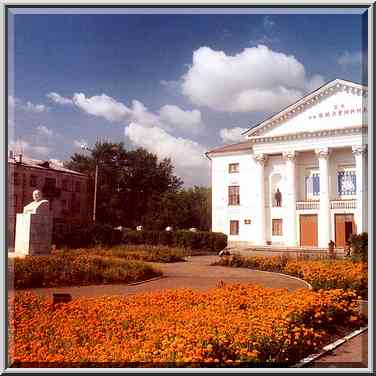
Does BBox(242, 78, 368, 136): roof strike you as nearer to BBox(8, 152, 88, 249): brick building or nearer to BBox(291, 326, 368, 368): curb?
BBox(8, 152, 88, 249): brick building

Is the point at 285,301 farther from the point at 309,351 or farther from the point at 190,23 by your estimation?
the point at 190,23

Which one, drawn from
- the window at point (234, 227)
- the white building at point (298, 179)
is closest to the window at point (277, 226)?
the white building at point (298, 179)

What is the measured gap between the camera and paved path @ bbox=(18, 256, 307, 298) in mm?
6800

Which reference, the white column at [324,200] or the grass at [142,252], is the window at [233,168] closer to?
the grass at [142,252]

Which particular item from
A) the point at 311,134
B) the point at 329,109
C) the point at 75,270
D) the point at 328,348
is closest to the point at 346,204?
the point at 329,109

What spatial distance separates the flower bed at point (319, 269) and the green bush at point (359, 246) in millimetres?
116

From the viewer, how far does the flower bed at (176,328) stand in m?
5.29

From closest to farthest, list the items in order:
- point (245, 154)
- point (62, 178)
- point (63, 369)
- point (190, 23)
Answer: point (63, 369)
point (190, 23)
point (62, 178)
point (245, 154)

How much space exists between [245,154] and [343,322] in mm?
3104

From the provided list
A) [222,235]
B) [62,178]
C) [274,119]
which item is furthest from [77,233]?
[274,119]

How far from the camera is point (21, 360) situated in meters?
5.55

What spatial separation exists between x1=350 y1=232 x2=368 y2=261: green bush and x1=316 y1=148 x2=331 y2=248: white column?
0.67 metres

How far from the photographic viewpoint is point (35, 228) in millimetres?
7496

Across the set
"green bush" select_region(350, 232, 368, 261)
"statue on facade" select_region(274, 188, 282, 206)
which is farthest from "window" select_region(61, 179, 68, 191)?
"green bush" select_region(350, 232, 368, 261)
